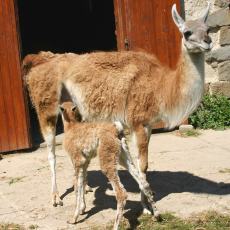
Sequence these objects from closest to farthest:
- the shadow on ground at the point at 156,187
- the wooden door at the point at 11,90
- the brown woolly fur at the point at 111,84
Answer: the shadow on ground at the point at 156,187
the brown woolly fur at the point at 111,84
the wooden door at the point at 11,90

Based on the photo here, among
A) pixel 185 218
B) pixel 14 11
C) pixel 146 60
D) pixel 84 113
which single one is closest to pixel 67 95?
pixel 84 113

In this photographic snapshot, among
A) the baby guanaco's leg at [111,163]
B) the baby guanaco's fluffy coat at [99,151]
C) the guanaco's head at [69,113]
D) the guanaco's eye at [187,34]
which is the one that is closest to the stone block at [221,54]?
the guanaco's eye at [187,34]

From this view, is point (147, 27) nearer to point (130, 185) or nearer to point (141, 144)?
point (130, 185)

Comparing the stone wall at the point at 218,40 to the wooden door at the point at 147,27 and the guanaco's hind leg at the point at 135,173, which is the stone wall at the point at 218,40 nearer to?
the wooden door at the point at 147,27

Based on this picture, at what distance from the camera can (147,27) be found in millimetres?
8820

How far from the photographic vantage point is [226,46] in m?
9.19

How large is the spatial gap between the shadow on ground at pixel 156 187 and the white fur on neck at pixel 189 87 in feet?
2.66

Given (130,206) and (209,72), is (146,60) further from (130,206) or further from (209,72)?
(209,72)

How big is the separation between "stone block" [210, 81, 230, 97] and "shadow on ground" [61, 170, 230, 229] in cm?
295

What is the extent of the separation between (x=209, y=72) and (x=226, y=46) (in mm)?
549

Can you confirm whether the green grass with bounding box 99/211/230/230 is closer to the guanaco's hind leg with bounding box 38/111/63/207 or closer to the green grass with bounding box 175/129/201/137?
the guanaco's hind leg with bounding box 38/111/63/207

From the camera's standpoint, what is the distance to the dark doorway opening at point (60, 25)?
14250 millimetres

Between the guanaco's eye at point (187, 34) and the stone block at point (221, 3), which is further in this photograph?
the stone block at point (221, 3)

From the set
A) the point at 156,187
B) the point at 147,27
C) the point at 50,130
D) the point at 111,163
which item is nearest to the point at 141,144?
the point at 111,163
